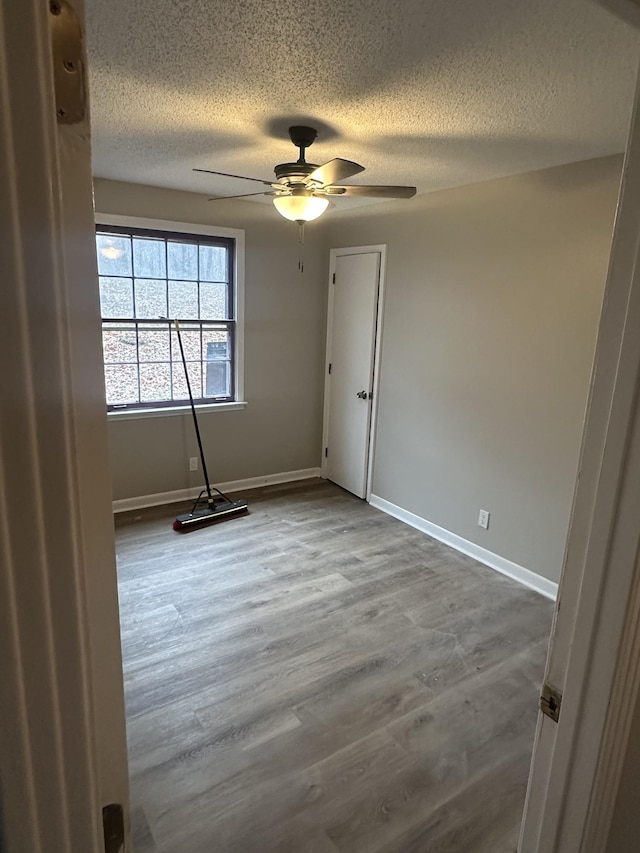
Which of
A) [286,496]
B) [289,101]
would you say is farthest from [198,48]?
[286,496]

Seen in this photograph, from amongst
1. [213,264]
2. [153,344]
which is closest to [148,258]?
[213,264]

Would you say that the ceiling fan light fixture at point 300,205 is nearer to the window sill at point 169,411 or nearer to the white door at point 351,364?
the white door at point 351,364

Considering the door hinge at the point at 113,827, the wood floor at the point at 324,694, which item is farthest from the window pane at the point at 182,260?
the door hinge at the point at 113,827

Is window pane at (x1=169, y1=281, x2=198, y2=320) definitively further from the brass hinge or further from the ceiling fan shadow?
the brass hinge

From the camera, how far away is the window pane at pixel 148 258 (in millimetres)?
3963

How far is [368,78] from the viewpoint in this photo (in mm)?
1871

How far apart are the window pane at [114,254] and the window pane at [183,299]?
369mm

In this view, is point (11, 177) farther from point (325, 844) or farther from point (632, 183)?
point (325, 844)

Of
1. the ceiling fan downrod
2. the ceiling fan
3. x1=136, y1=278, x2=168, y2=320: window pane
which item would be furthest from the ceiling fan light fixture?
x1=136, y1=278, x2=168, y2=320: window pane

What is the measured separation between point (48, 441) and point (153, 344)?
12.9ft

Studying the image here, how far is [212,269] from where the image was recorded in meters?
4.32

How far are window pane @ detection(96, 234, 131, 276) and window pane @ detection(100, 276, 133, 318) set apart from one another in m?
0.07

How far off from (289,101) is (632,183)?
1625 millimetres

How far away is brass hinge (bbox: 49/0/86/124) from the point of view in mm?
417
